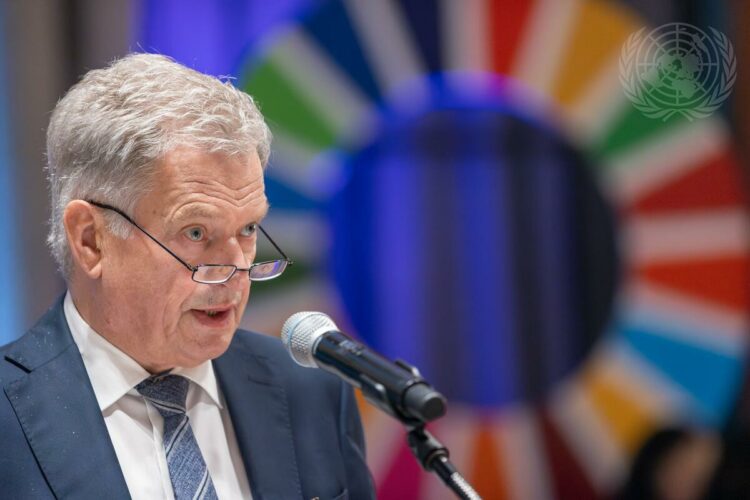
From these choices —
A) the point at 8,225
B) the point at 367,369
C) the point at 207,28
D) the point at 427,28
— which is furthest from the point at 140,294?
the point at 427,28

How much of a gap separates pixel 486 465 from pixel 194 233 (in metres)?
1.78

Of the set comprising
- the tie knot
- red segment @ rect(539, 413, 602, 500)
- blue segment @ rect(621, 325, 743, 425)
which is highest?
the tie knot

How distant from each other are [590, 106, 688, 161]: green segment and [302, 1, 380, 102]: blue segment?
0.81 meters

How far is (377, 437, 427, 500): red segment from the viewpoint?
307cm

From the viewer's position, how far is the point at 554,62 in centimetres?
315

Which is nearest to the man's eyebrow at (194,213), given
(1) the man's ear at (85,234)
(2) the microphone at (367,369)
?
(1) the man's ear at (85,234)

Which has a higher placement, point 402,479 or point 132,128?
point 132,128

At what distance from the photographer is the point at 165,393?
5.53 ft

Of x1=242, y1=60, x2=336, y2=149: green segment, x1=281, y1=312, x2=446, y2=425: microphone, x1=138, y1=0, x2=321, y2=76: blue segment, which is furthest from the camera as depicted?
x1=242, y1=60, x2=336, y2=149: green segment

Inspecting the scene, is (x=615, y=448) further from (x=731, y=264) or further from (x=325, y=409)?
(x=325, y=409)

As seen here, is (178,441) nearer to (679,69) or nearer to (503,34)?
(503,34)

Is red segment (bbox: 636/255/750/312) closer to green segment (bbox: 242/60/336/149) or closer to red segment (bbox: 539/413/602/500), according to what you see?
red segment (bbox: 539/413/602/500)

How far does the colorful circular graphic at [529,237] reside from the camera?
3.09 metres

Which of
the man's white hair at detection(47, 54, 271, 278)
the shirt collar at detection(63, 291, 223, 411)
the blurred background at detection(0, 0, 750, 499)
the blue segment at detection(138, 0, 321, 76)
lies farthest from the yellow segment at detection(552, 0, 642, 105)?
the shirt collar at detection(63, 291, 223, 411)
